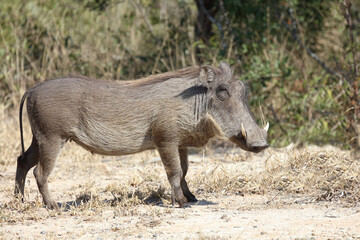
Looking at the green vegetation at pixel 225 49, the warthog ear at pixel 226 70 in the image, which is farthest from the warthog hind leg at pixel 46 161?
the green vegetation at pixel 225 49

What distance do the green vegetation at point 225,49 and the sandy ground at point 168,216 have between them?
2.04 metres

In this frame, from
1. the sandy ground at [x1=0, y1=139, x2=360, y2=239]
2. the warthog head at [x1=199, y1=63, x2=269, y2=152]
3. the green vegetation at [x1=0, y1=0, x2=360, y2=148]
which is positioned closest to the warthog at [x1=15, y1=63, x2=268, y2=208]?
the warthog head at [x1=199, y1=63, x2=269, y2=152]

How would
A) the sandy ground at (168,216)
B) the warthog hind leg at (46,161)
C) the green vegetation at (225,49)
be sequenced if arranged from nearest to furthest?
1. the sandy ground at (168,216)
2. the warthog hind leg at (46,161)
3. the green vegetation at (225,49)

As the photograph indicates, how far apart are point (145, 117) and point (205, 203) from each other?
849 mm

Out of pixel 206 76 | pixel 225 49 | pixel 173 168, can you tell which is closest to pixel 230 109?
pixel 206 76

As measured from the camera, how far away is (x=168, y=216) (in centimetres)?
416

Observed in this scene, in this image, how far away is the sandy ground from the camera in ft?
12.0

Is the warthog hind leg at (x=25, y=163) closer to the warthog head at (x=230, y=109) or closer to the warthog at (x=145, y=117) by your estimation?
the warthog at (x=145, y=117)

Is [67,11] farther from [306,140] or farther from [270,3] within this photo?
[306,140]

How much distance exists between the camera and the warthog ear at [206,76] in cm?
471

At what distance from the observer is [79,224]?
403cm

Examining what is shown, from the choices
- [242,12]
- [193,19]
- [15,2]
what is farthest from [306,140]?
[15,2]

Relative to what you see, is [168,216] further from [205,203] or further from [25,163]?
[25,163]

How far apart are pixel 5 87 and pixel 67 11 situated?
1.72m
